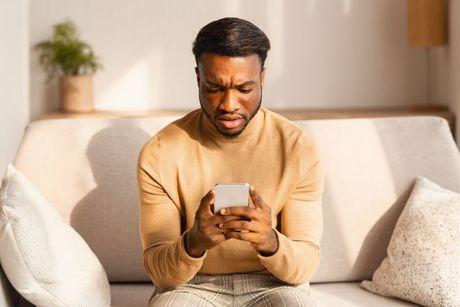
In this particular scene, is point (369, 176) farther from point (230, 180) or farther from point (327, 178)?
point (230, 180)

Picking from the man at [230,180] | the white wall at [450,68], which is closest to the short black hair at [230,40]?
the man at [230,180]

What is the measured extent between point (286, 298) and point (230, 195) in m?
0.36

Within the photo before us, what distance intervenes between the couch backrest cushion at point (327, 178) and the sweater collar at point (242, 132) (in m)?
0.44

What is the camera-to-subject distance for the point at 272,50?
477cm

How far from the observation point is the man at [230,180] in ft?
7.06

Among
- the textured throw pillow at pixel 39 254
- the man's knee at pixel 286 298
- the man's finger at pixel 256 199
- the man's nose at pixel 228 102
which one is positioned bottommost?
the man's knee at pixel 286 298

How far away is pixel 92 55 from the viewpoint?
15.0ft

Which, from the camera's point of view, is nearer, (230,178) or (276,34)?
(230,178)

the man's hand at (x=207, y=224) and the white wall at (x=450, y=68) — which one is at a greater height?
the white wall at (x=450, y=68)

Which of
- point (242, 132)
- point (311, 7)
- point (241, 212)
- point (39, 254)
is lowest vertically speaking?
point (39, 254)

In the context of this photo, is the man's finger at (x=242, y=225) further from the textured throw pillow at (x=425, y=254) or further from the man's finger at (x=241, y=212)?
the textured throw pillow at (x=425, y=254)

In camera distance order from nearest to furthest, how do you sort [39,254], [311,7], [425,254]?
1. [39,254]
2. [425,254]
3. [311,7]

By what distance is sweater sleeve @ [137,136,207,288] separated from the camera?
2172mm

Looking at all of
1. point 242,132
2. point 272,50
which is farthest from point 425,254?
point 272,50
